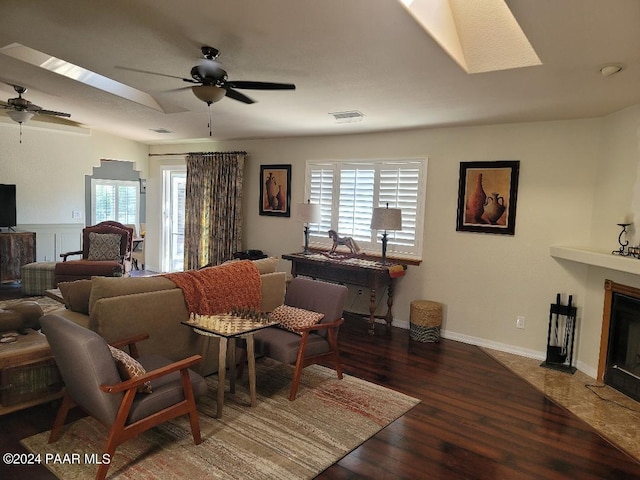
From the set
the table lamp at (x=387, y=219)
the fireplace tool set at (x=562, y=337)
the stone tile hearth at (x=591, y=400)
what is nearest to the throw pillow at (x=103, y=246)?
the table lamp at (x=387, y=219)

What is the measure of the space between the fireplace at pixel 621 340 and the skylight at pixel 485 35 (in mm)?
2239

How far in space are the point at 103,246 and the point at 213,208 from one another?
181 cm

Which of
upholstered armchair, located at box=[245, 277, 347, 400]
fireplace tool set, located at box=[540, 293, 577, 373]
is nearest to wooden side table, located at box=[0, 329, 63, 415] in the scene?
upholstered armchair, located at box=[245, 277, 347, 400]

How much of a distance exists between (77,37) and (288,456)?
351cm

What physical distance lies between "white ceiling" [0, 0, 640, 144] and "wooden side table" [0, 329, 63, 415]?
2299 mm

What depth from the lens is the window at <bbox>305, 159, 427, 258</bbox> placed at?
524 cm

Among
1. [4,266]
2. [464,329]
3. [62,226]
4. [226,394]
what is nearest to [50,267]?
[4,266]

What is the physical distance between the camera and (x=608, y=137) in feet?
12.9

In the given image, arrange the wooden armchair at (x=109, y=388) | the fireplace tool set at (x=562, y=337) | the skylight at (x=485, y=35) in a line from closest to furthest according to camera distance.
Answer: the wooden armchair at (x=109, y=388), the skylight at (x=485, y=35), the fireplace tool set at (x=562, y=337)

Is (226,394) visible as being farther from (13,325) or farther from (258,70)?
(258,70)

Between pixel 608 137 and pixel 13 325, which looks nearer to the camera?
pixel 13 325

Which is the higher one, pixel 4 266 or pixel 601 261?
pixel 601 261

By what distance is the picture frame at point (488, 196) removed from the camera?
14.8 ft

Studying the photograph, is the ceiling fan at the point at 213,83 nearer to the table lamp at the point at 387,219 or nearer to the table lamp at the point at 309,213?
the table lamp at the point at 387,219
